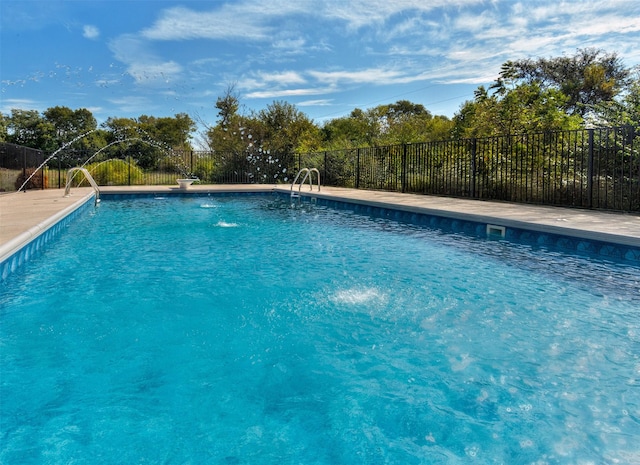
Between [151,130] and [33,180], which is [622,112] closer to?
[33,180]

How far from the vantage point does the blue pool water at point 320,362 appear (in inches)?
77.7

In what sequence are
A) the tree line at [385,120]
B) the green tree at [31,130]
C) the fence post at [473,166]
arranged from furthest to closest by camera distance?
the green tree at [31,130], the tree line at [385,120], the fence post at [473,166]

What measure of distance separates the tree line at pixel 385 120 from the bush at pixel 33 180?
6.14 metres

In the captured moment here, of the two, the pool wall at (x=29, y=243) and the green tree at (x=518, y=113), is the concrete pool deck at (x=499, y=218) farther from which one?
the green tree at (x=518, y=113)

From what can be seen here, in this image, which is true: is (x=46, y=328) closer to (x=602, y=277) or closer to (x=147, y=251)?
(x=147, y=251)

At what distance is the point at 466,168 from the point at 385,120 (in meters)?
27.7

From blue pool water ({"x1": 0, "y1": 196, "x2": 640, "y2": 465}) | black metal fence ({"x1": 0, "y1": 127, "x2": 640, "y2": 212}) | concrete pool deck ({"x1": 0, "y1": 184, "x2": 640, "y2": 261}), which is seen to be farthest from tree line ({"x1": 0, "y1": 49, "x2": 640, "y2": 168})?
blue pool water ({"x1": 0, "y1": 196, "x2": 640, "y2": 465})

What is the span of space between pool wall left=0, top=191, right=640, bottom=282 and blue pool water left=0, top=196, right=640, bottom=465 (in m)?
0.29

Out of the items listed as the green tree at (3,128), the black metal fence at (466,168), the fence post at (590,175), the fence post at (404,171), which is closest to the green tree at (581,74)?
the black metal fence at (466,168)

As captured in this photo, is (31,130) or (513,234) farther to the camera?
(31,130)

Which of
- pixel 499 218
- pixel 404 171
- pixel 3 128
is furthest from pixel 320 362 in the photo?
pixel 3 128


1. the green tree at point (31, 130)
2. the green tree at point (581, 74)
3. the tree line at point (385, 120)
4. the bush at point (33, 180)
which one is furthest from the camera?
the green tree at point (31, 130)

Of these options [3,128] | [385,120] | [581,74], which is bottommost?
[3,128]

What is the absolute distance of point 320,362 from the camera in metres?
2.78
